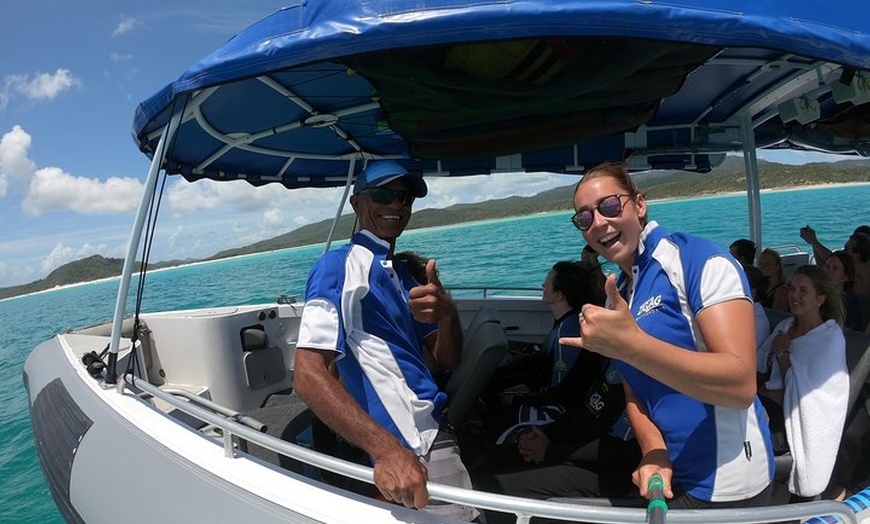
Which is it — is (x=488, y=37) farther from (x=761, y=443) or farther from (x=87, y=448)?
(x=87, y=448)

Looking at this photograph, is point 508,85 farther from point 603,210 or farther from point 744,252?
point 744,252

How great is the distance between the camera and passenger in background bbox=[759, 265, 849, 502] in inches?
62.9

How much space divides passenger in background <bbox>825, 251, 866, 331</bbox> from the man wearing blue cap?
2647 mm

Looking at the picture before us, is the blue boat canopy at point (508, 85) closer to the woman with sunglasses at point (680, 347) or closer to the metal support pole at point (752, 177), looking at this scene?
the metal support pole at point (752, 177)

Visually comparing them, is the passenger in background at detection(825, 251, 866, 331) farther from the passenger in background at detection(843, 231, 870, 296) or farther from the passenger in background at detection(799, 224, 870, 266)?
the passenger in background at detection(799, 224, 870, 266)

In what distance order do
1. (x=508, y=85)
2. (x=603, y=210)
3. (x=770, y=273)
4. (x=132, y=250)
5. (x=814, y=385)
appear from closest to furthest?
(x=603, y=210) → (x=814, y=385) → (x=508, y=85) → (x=132, y=250) → (x=770, y=273)

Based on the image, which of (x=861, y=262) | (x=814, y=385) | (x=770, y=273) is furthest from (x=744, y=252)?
(x=814, y=385)

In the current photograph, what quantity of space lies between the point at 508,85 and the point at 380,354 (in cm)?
124

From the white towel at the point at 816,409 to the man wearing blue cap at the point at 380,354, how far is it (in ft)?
3.58

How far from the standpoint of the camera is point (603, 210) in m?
1.29

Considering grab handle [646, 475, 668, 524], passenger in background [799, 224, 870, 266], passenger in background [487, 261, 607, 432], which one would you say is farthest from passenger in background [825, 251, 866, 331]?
grab handle [646, 475, 668, 524]

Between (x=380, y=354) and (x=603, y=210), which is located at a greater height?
(x=603, y=210)

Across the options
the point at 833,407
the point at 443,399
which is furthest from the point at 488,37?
the point at 833,407

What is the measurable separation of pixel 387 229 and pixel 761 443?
50.0 inches
